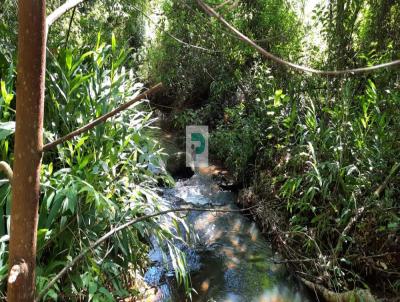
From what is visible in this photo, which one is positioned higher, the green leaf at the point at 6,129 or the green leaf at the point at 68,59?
the green leaf at the point at 68,59

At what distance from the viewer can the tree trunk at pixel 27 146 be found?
69cm

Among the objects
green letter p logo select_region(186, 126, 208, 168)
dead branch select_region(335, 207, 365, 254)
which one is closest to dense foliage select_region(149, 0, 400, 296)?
dead branch select_region(335, 207, 365, 254)

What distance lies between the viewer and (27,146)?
2.35 feet

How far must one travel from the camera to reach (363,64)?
4.21m

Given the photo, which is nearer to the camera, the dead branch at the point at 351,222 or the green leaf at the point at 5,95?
the green leaf at the point at 5,95

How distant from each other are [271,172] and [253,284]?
1612mm

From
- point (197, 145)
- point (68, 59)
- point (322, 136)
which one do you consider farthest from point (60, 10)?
point (197, 145)

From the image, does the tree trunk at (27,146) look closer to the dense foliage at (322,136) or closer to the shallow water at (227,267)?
the dense foliage at (322,136)

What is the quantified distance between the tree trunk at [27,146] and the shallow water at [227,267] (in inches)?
88.5

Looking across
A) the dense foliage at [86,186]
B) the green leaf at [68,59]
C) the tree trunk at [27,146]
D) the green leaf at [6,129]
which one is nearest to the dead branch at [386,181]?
the dense foliage at [86,186]

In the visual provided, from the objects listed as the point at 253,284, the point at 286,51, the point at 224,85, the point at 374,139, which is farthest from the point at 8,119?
the point at 224,85

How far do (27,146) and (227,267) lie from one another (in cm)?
312

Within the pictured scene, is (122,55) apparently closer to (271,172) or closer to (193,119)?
(271,172)

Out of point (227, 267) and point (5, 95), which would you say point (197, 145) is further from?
point (5, 95)
